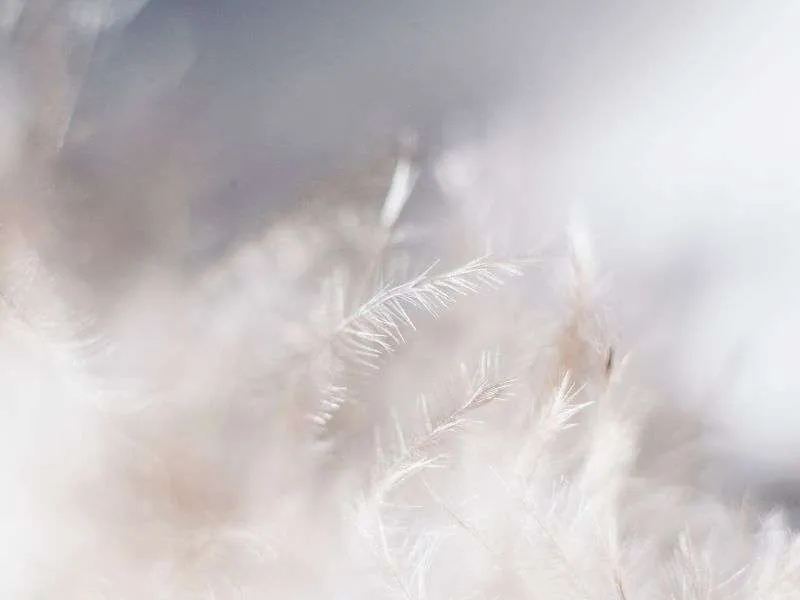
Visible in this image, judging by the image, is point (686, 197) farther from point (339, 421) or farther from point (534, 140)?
point (339, 421)

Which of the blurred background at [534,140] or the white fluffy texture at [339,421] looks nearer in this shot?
the white fluffy texture at [339,421]

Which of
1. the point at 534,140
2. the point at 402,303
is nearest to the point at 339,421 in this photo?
the point at 402,303

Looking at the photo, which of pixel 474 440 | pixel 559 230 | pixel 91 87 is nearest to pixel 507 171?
pixel 559 230

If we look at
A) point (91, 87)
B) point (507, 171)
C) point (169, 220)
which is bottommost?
point (507, 171)

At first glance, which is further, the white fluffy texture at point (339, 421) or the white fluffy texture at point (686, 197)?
the white fluffy texture at point (686, 197)

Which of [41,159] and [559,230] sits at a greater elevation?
[41,159]

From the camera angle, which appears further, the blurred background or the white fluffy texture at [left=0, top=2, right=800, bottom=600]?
the blurred background

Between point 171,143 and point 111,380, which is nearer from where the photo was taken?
point 111,380

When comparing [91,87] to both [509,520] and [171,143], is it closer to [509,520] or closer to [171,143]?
[171,143]
